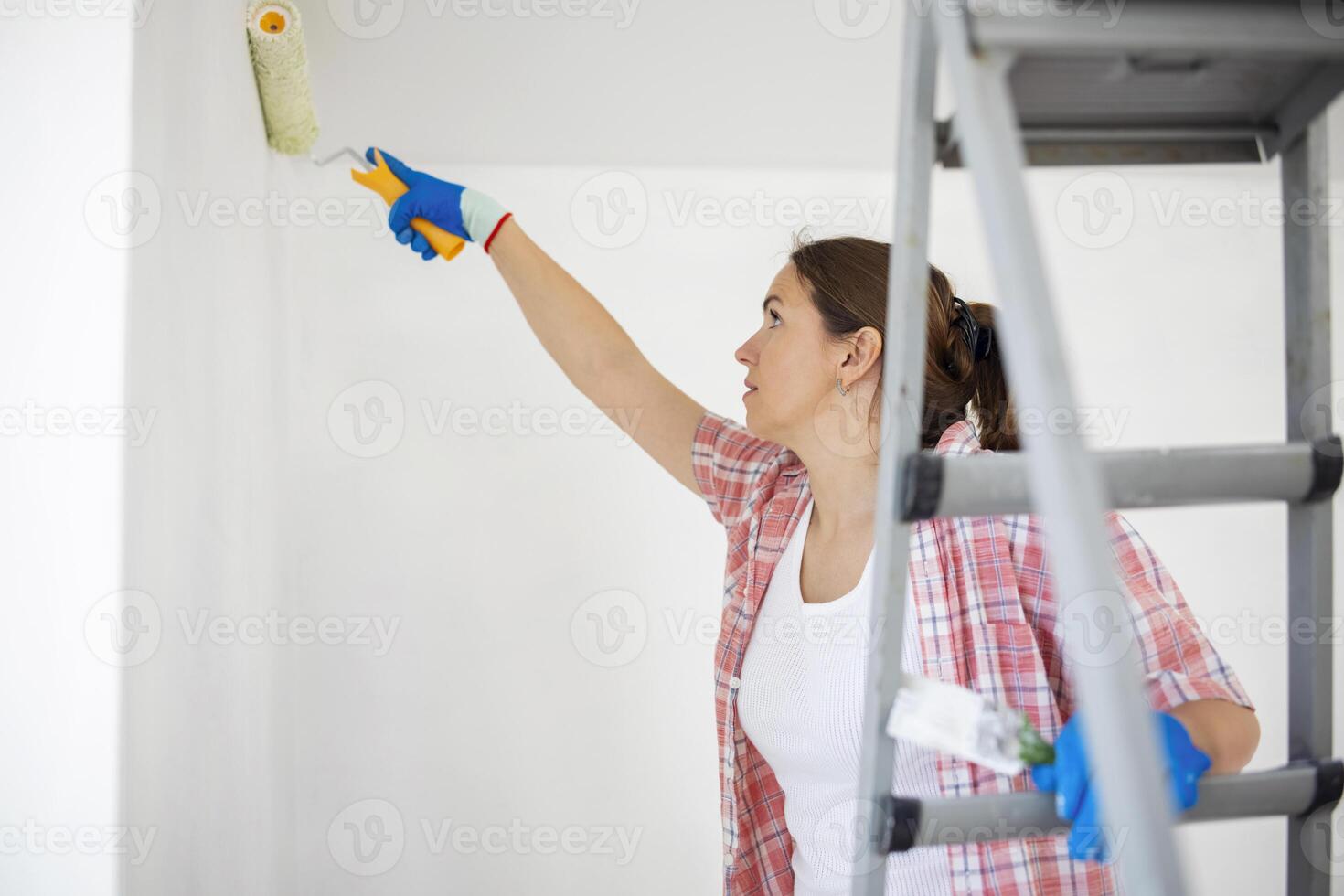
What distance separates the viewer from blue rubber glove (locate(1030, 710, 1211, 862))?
2.77 ft

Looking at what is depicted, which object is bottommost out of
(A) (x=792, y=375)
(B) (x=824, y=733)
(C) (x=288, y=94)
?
(B) (x=824, y=733)

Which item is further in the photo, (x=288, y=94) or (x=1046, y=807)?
(x=288, y=94)

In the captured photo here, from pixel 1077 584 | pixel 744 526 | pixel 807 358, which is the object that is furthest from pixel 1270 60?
pixel 744 526

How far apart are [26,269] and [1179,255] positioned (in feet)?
7.23

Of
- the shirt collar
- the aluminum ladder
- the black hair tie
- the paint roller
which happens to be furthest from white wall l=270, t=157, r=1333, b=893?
the aluminum ladder

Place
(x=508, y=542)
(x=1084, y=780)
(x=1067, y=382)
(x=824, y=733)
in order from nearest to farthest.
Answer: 1. (x=1067, y=382)
2. (x=1084, y=780)
3. (x=824, y=733)
4. (x=508, y=542)

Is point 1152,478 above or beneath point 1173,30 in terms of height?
beneath

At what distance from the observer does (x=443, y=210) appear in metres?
1.65

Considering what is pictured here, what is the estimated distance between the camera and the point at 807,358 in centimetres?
149

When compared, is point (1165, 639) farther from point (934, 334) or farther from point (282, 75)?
point (282, 75)

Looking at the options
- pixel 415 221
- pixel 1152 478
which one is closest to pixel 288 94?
pixel 415 221

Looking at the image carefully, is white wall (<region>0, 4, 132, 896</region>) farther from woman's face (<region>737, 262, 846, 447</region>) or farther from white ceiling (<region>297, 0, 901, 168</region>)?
white ceiling (<region>297, 0, 901, 168</region>)

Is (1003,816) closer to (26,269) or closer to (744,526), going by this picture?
(744,526)

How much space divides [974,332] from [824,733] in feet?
1.92
